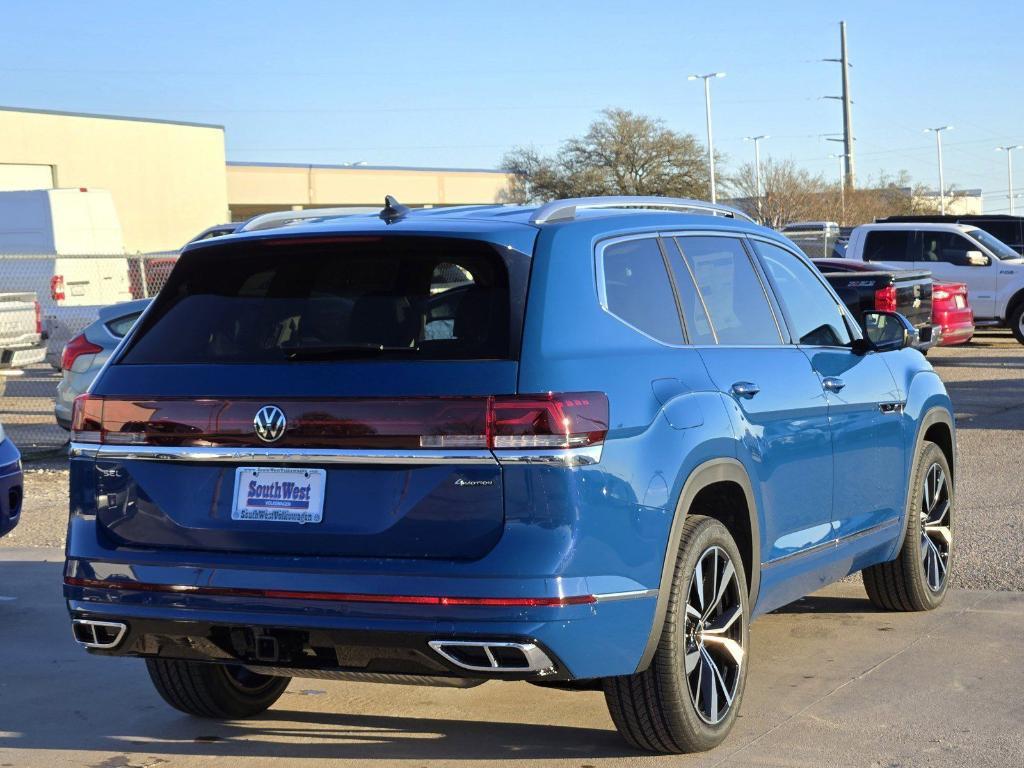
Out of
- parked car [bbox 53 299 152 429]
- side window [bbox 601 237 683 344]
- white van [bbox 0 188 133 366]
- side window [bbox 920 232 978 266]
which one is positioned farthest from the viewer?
side window [bbox 920 232 978 266]

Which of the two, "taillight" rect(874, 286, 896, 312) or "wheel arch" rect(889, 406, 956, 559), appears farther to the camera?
"taillight" rect(874, 286, 896, 312)

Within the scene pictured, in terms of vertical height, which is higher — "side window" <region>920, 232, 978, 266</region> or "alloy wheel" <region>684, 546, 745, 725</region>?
"side window" <region>920, 232, 978, 266</region>

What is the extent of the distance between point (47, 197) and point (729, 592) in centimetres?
2307

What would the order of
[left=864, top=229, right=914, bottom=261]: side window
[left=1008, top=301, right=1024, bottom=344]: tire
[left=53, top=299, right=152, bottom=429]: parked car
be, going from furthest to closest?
[left=864, top=229, right=914, bottom=261]: side window
[left=1008, top=301, right=1024, bottom=344]: tire
[left=53, top=299, right=152, bottom=429]: parked car

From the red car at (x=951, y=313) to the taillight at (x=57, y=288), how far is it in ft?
41.8

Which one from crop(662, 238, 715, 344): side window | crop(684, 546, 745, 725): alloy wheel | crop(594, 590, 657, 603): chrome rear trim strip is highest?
crop(662, 238, 715, 344): side window

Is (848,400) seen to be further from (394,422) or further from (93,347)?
(93,347)

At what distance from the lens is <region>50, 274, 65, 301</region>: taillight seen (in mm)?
23031

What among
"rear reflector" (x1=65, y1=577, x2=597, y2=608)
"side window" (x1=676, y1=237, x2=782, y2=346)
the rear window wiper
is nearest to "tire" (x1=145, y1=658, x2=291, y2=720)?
"rear reflector" (x1=65, y1=577, x2=597, y2=608)

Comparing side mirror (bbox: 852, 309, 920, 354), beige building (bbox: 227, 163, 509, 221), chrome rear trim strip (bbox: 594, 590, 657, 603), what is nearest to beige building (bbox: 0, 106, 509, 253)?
beige building (bbox: 227, 163, 509, 221)

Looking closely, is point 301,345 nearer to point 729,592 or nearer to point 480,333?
point 480,333

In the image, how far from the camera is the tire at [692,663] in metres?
4.83

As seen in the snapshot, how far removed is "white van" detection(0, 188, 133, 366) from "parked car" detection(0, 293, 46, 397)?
6.73 meters

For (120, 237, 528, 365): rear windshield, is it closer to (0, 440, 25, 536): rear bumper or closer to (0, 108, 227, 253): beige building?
(0, 440, 25, 536): rear bumper
